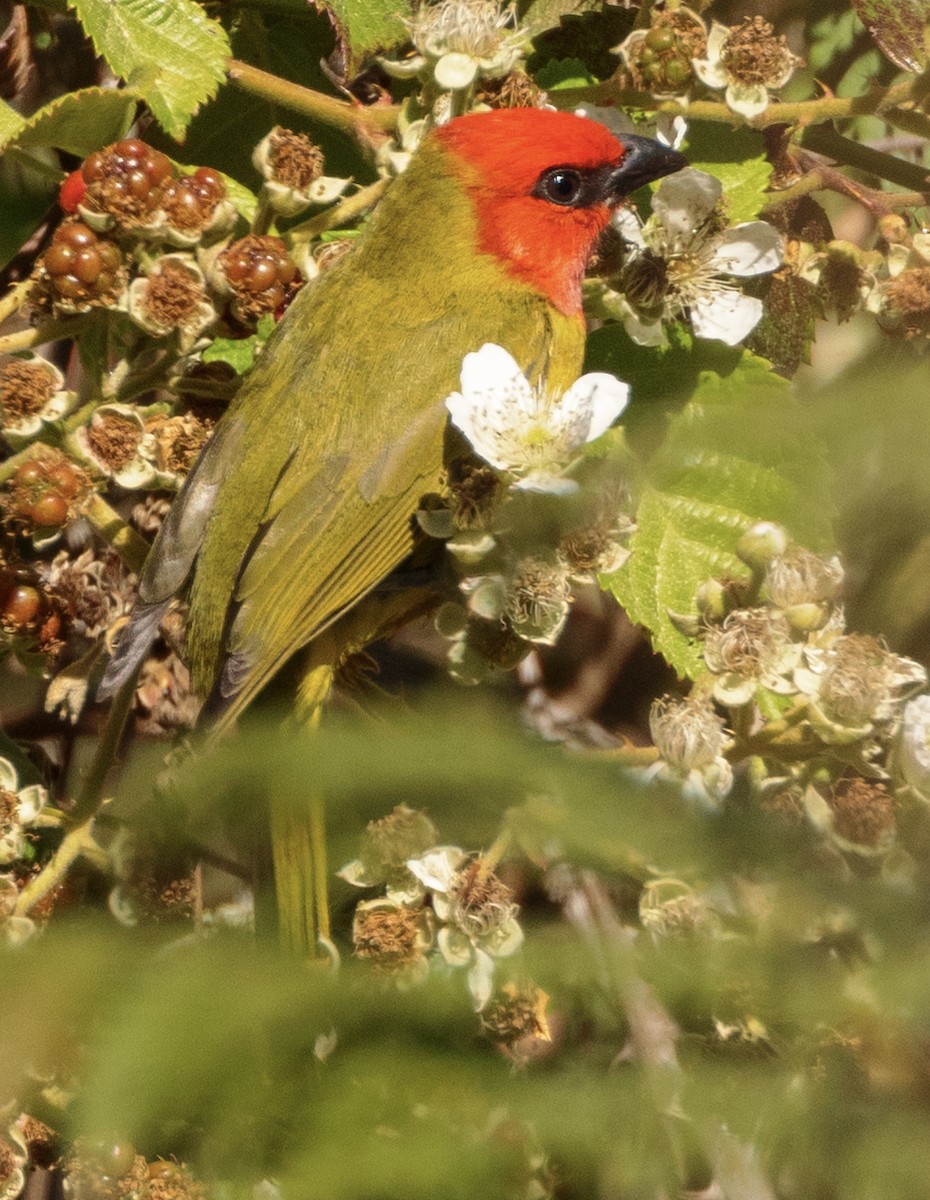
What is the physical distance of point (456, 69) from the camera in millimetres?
→ 1565

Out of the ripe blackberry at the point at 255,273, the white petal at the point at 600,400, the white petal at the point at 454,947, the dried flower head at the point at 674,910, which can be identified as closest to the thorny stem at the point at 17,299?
the ripe blackberry at the point at 255,273

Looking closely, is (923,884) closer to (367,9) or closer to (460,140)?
(367,9)

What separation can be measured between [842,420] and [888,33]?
122cm

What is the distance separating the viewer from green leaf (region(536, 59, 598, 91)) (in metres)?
1.85

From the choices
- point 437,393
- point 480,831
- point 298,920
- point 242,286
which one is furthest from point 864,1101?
point 437,393

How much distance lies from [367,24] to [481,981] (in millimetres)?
1258

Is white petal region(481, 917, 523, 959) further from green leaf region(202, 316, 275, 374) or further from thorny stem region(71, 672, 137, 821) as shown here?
green leaf region(202, 316, 275, 374)

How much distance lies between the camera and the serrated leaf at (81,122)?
58.6 inches

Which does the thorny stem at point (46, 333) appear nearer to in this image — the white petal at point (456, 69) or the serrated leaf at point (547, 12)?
the white petal at point (456, 69)

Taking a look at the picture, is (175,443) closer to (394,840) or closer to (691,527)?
(691,527)

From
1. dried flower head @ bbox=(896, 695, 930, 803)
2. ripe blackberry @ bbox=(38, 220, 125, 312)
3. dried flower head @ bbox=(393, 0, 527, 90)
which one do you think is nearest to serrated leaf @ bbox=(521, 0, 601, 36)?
dried flower head @ bbox=(393, 0, 527, 90)

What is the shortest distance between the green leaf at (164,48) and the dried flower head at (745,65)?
23.0 inches

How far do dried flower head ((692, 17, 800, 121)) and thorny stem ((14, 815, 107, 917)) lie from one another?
3.61 ft

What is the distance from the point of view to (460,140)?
187 centimetres
